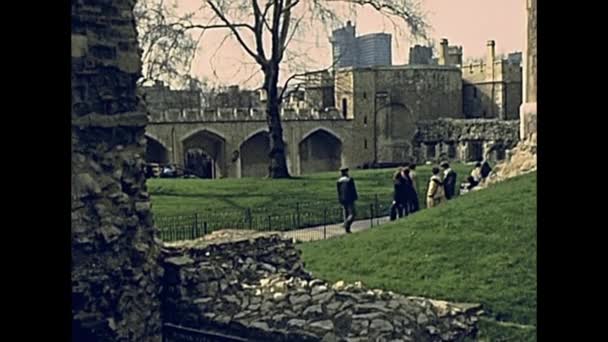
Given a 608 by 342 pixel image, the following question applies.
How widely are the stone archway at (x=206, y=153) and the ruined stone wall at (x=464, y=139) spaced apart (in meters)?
6.25

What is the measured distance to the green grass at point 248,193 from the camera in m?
12.0

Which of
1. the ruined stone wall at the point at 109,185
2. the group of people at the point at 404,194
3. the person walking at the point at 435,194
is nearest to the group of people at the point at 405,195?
the group of people at the point at 404,194

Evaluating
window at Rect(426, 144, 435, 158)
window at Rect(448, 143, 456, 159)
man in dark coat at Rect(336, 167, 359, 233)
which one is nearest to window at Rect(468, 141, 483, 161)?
window at Rect(448, 143, 456, 159)

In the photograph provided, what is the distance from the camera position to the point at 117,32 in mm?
6211

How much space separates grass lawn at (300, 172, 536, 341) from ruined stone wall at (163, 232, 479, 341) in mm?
418

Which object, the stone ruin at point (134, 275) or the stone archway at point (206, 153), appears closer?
the stone ruin at point (134, 275)

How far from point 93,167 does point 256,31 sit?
967cm

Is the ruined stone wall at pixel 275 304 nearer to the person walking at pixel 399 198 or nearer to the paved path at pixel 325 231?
the paved path at pixel 325 231

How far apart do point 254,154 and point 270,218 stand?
15.0 m

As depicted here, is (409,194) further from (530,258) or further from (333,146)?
(333,146)

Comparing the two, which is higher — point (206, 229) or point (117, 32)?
point (117, 32)

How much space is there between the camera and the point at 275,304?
6.30m
